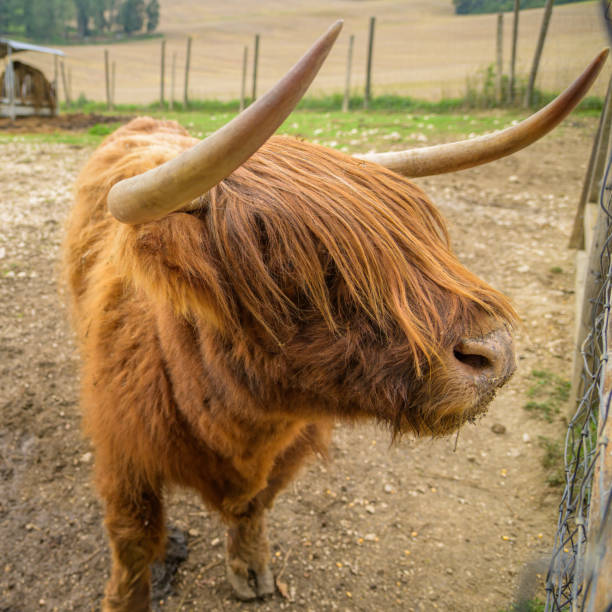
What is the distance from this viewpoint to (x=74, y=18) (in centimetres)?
6028

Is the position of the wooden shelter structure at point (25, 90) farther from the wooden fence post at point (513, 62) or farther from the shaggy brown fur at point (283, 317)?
the shaggy brown fur at point (283, 317)

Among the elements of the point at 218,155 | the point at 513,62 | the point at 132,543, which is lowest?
the point at 132,543

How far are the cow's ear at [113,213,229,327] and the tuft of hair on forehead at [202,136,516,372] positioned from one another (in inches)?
2.1

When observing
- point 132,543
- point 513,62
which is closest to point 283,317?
point 132,543

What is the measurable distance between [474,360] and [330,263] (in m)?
0.47

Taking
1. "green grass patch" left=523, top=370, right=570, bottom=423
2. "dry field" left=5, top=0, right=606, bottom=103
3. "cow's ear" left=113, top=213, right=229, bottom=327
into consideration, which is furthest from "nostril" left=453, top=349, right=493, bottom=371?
"dry field" left=5, top=0, right=606, bottom=103

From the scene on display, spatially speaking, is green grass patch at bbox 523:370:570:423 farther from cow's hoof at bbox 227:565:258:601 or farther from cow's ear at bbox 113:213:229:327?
cow's ear at bbox 113:213:229:327

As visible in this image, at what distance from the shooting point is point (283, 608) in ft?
8.39

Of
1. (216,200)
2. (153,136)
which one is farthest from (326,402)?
(153,136)

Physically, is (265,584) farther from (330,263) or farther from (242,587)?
(330,263)

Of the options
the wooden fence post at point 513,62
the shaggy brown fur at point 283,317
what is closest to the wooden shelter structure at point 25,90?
the wooden fence post at point 513,62

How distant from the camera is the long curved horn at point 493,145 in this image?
147 cm

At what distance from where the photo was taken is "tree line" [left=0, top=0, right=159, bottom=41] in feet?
174

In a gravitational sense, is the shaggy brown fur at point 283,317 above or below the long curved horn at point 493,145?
below
